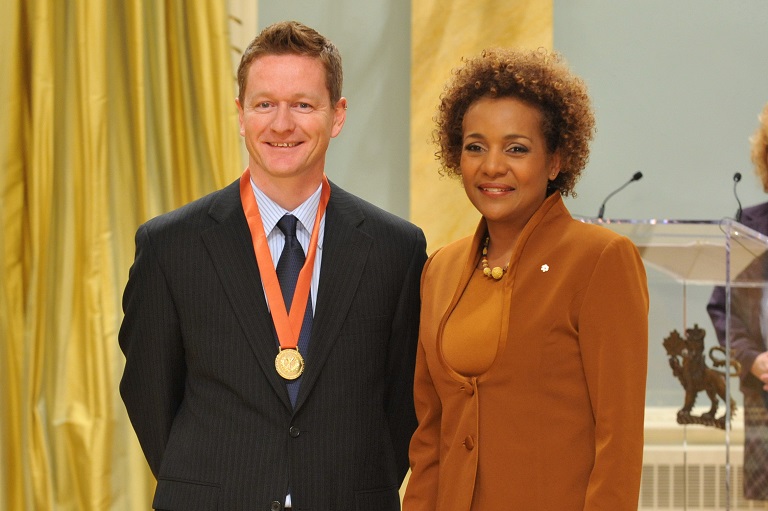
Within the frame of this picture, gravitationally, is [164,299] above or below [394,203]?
below

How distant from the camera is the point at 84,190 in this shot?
4457 millimetres

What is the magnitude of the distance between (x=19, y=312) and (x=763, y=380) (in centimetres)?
308

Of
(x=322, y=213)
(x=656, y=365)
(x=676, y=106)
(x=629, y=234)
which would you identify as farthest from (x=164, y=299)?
(x=676, y=106)

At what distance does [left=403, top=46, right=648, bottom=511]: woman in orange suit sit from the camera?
6.87ft

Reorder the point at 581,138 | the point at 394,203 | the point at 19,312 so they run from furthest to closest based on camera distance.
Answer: the point at 394,203 → the point at 19,312 → the point at 581,138

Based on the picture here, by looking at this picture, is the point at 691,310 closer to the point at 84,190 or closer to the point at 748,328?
the point at 748,328

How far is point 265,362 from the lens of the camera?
2.40 meters

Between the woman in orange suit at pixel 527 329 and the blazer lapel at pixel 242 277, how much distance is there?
37 centimetres

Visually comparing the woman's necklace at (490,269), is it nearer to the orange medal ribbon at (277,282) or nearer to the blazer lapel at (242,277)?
the orange medal ribbon at (277,282)

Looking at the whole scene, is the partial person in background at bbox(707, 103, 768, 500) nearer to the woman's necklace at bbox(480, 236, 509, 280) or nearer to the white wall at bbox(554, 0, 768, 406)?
the woman's necklace at bbox(480, 236, 509, 280)

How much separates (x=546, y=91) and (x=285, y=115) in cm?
65

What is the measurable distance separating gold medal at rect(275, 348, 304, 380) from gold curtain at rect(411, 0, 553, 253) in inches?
93.4

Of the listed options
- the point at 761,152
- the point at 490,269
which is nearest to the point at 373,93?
the point at 761,152

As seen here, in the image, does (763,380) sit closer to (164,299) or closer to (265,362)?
(265,362)
